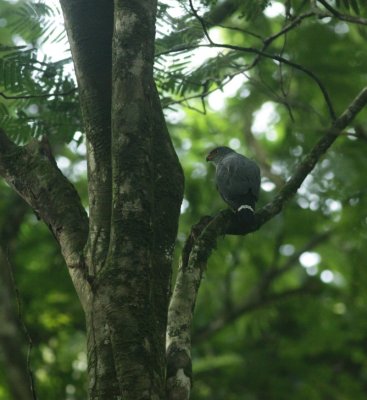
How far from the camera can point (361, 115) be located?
10.7 m

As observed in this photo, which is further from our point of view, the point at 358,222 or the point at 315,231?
the point at 315,231

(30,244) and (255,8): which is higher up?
(255,8)

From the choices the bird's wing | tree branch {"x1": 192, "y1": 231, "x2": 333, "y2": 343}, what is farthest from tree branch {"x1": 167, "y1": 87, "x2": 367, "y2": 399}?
tree branch {"x1": 192, "y1": 231, "x2": 333, "y2": 343}

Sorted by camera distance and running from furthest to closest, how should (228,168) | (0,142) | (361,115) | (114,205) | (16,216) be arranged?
(361,115)
(16,216)
(228,168)
(0,142)
(114,205)

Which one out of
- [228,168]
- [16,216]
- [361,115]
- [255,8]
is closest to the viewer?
[255,8]

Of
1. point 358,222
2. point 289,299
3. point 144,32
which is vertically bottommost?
point 289,299

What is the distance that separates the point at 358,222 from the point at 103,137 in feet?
19.0

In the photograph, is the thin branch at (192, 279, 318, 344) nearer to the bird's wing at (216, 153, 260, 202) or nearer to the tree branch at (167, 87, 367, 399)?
the bird's wing at (216, 153, 260, 202)

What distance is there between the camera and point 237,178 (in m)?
7.47

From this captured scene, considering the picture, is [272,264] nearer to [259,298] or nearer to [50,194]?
[259,298]

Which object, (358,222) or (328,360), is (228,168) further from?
(328,360)

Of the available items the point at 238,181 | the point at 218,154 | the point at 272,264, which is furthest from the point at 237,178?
the point at 272,264

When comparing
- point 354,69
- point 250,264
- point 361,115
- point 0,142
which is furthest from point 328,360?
point 0,142

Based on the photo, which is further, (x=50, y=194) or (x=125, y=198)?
(x=50, y=194)
